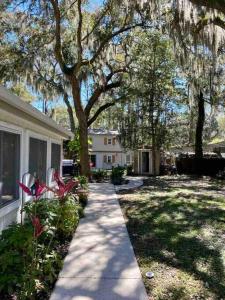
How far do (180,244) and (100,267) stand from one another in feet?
5.97

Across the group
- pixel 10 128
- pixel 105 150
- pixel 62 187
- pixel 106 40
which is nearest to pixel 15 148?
pixel 10 128

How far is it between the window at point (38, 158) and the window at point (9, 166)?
1238 mm

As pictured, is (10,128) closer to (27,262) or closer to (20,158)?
(20,158)

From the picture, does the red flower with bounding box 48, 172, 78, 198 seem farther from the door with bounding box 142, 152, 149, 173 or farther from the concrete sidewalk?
the door with bounding box 142, 152, 149, 173

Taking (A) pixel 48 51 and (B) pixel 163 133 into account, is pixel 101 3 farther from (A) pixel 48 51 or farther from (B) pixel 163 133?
(B) pixel 163 133

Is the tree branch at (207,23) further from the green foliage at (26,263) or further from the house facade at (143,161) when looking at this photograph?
the house facade at (143,161)

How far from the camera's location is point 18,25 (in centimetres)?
1714

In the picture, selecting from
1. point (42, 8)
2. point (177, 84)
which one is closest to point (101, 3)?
point (42, 8)

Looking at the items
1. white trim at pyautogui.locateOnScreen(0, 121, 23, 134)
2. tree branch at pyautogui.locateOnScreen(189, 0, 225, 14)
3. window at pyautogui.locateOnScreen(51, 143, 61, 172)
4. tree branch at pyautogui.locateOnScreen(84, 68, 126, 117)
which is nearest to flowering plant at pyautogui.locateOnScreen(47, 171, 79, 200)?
white trim at pyautogui.locateOnScreen(0, 121, 23, 134)

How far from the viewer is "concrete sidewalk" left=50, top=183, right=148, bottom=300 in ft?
14.7

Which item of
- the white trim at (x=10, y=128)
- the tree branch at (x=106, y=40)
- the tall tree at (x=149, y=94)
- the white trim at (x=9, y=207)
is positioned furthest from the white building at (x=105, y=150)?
the white trim at (x=10, y=128)

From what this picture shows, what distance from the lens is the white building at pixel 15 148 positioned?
5.88m

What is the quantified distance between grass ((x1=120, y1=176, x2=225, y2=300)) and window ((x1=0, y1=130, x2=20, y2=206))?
7.46 ft

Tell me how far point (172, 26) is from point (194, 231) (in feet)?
19.7
